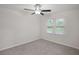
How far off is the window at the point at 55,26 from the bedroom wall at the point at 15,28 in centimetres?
85

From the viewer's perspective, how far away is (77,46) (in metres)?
3.32

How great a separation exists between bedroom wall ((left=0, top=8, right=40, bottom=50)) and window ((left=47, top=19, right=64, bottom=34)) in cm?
85

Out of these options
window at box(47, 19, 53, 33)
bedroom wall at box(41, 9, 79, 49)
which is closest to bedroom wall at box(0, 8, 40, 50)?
window at box(47, 19, 53, 33)

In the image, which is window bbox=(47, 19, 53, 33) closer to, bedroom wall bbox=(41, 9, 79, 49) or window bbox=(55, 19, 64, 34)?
window bbox=(55, 19, 64, 34)

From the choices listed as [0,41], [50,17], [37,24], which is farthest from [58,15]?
[0,41]

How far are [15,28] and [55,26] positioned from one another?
6.62 ft

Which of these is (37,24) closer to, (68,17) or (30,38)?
(30,38)

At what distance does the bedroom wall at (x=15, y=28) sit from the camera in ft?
10.1

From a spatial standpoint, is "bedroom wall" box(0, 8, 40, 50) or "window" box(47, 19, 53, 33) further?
"window" box(47, 19, 53, 33)

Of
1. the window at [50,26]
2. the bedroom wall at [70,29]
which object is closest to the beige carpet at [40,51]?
the bedroom wall at [70,29]

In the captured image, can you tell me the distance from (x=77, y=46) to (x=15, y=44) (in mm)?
2645

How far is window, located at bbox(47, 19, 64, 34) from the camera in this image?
393 centimetres

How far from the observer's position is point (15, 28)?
3539 millimetres

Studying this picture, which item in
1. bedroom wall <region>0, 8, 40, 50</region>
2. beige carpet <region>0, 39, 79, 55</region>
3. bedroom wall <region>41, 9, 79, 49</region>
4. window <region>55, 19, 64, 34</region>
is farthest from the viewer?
window <region>55, 19, 64, 34</region>
